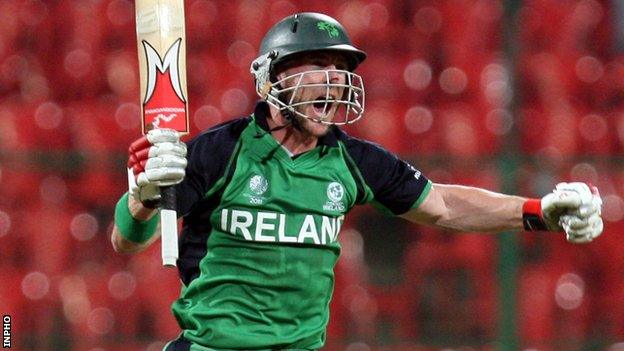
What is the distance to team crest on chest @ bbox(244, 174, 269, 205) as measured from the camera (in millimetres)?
3348

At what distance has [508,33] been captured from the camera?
231 inches

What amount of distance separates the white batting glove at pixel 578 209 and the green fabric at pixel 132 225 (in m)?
1.15

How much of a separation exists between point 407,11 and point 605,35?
1200 millimetres

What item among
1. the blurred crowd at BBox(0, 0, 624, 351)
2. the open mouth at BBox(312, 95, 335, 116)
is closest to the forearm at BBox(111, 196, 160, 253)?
the open mouth at BBox(312, 95, 335, 116)

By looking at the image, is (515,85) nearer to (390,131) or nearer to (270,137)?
(390,131)

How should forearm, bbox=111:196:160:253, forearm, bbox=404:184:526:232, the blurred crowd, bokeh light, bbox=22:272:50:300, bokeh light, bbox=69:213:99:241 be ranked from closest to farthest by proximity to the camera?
forearm, bbox=111:196:160:253, forearm, bbox=404:184:526:232, the blurred crowd, bokeh light, bbox=22:272:50:300, bokeh light, bbox=69:213:99:241

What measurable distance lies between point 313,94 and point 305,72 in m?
0.07

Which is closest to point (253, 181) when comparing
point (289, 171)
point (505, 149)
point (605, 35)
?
point (289, 171)

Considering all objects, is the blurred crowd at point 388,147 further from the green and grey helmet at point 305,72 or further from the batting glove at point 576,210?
the green and grey helmet at point 305,72

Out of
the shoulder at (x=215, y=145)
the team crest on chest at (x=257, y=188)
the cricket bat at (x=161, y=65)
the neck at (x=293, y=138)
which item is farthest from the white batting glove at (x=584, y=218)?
the cricket bat at (x=161, y=65)

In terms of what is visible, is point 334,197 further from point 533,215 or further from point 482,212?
point 533,215

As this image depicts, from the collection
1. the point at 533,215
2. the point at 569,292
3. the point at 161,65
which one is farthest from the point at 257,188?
the point at 569,292

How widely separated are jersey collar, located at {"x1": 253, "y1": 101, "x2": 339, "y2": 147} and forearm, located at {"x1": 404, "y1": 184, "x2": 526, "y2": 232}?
363mm

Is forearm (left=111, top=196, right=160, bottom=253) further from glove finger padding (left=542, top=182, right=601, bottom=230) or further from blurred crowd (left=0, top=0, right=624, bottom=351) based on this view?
blurred crowd (left=0, top=0, right=624, bottom=351)
